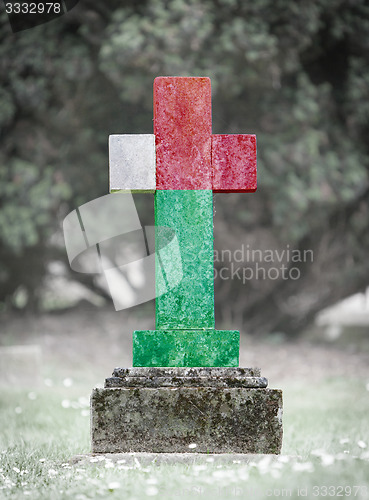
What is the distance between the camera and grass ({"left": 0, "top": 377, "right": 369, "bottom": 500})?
2.61 metres

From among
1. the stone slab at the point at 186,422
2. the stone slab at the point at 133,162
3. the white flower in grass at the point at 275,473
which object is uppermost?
the stone slab at the point at 133,162

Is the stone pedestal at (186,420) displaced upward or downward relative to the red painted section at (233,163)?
downward

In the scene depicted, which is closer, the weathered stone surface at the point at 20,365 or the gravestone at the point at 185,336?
the gravestone at the point at 185,336

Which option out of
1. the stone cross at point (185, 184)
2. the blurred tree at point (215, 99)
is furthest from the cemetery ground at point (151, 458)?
the blurred tree at point (215, 99)

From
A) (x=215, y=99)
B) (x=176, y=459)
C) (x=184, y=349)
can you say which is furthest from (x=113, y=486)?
(x=215, y=99)

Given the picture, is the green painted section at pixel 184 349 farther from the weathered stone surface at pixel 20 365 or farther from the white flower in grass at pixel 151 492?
the weathered stone surface at pixel 20 365

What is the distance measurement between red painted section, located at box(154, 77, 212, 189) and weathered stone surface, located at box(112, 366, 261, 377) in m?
1.05

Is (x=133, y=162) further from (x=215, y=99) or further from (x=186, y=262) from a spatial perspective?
(x=215, y=99)

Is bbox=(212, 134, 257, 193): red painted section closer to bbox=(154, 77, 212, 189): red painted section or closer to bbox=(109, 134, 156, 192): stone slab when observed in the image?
bbox=(154, 77, 212, 189): red painted section

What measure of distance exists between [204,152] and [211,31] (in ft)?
15.0

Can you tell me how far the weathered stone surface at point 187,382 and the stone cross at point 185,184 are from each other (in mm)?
161

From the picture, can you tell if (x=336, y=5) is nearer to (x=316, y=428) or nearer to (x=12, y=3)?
(x=12, y=3)

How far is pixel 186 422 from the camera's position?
321 cm

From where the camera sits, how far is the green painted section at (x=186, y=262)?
3504 mm
